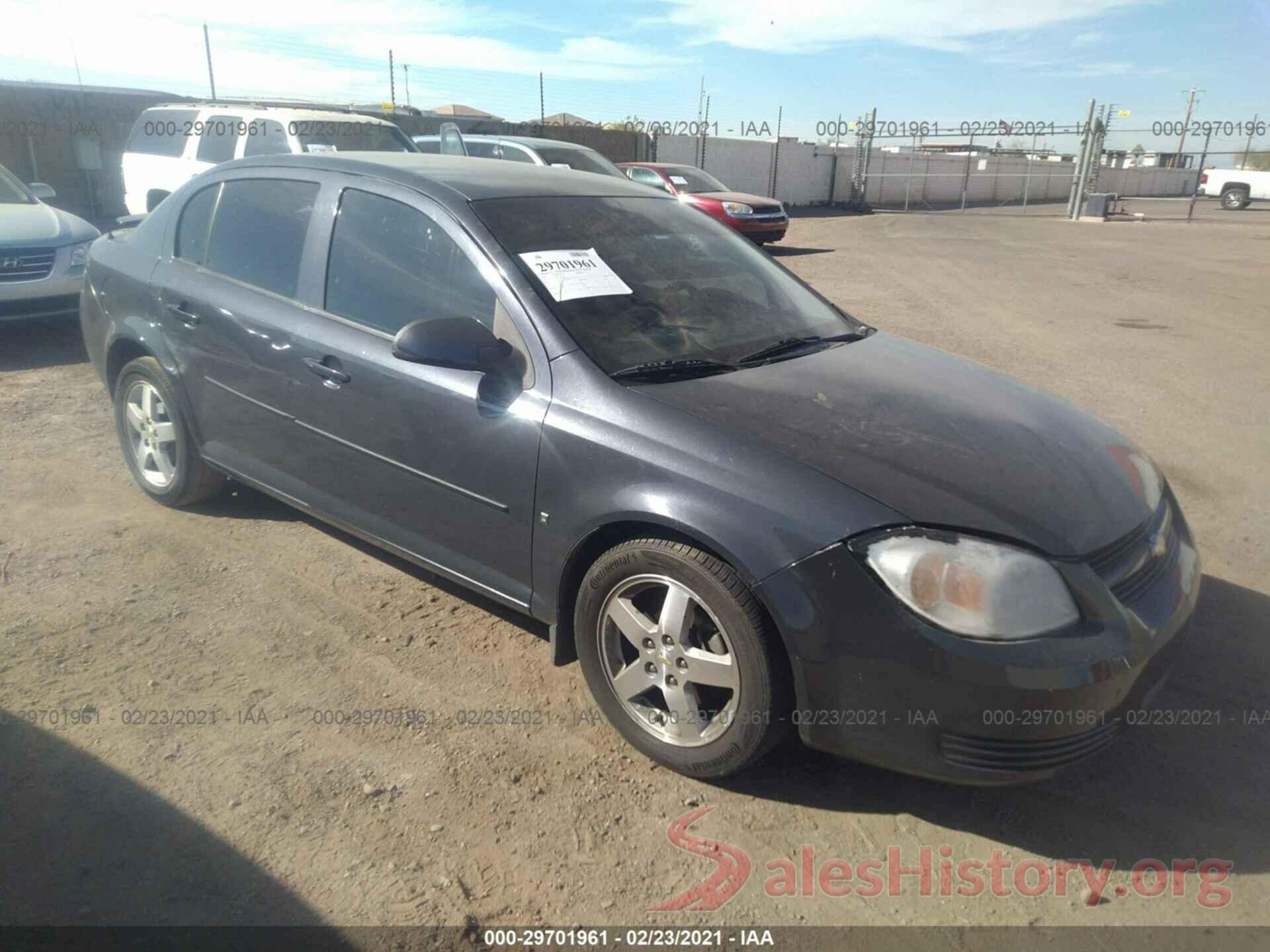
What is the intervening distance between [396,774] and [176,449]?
2354 mm

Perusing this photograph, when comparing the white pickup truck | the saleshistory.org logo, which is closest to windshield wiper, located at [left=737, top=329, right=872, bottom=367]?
the saleshistory.org logo

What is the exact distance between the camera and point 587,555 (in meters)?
2.82

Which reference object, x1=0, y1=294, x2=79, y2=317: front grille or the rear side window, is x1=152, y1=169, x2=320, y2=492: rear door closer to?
x1=0, y1=294, x2=79, y2=317: front grille

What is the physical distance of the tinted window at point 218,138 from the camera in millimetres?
10727

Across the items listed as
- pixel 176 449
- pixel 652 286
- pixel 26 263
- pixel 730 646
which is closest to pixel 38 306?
pixel 26 263

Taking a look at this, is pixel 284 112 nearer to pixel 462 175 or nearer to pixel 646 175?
pixel 646 175

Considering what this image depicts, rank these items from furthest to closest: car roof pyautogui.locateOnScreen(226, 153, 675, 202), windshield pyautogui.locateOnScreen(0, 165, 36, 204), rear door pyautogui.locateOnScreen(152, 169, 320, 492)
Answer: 1. windshield pyautogui.locateOnScreen(0, 165, 36, 204)
2. rear door pyautogui.locateOnScreen(152, 169, 320, 492)
3. car roof pyautogui.locateOnScreen(226, 153, 675, 202)

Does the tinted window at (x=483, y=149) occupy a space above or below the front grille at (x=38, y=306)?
above

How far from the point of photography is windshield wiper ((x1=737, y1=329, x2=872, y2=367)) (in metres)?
3.18

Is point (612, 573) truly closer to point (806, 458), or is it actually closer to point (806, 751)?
point (806, 458)

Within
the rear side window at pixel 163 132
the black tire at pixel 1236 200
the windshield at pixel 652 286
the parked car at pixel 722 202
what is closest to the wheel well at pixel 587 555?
the windshield at pixel 652 286

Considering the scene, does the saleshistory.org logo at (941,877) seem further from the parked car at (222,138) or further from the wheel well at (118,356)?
the parked car at (222,138)

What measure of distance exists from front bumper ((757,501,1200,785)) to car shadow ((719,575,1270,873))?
216 millimetres

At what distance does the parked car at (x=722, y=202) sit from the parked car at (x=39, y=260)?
9.11 metres
